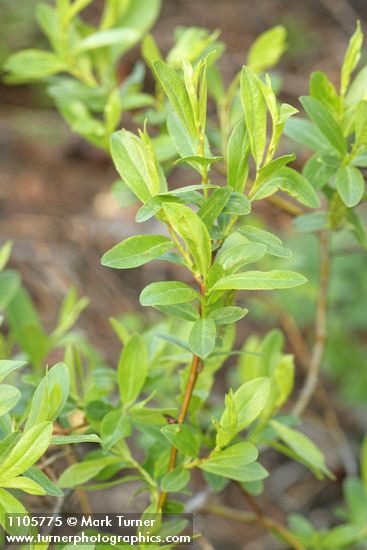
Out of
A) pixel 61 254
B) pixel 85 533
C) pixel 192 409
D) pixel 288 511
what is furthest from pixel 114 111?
pixel 61 254

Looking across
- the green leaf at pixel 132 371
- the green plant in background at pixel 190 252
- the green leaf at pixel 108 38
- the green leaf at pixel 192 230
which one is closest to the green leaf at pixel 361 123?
the green plant in background at pixel 190 252

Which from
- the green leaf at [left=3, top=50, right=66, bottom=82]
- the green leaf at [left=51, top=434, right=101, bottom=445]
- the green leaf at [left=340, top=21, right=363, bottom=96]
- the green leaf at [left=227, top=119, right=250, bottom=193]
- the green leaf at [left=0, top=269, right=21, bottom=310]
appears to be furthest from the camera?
the green leaf at [left=3, top=50, right=66, bottom=82]

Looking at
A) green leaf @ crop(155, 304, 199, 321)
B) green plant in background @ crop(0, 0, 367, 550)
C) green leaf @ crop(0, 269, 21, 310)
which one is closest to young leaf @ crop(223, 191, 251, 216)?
green plant in background @ crop(0, 0, 367, 550)

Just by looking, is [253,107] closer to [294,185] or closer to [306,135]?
[294,185]

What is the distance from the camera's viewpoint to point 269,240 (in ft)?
2.39

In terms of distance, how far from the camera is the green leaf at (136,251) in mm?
711

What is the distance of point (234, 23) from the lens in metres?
4.05

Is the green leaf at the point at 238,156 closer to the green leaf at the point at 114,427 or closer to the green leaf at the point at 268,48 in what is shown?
the green leaf at the point at 114,427

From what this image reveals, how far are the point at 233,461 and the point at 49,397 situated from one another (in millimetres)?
208

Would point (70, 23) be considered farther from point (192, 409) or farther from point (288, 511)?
point (288, 511)

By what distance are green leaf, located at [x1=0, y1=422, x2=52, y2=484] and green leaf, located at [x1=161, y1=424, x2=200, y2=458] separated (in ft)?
0.49

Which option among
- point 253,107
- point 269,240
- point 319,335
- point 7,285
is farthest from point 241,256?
point 319,335

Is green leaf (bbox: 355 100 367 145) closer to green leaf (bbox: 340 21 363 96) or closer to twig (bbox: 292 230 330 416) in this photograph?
green leaf (bbox: 340 21 363 96)

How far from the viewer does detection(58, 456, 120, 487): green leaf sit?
85 centimetres
